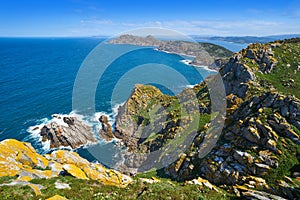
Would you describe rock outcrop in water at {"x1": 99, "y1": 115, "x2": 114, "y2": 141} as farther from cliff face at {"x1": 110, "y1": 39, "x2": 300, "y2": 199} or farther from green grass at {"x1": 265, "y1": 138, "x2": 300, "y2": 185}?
green grass at {"x1": 265, "y1": 138, "x2": 300, "y2": 185}

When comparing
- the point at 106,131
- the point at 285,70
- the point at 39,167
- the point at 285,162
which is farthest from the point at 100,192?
the point at 106,131

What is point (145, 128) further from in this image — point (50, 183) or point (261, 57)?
point (50, 183)

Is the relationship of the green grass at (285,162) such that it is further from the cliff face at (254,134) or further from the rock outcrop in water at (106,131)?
the rock outcrop in water at (106,131)

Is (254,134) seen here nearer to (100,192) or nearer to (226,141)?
(226,141)

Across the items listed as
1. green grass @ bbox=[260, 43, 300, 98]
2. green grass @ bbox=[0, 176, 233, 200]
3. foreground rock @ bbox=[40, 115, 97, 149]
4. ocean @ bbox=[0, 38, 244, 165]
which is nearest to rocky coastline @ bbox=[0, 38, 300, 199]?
green grass @ bbox=[260, 43, 300, 98]

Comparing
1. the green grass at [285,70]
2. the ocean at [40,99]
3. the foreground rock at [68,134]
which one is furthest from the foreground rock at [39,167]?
the green grass at [285,70]

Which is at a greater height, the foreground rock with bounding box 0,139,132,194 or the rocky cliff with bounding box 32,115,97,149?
the foreground rock with bounding box 0,139,132,194
